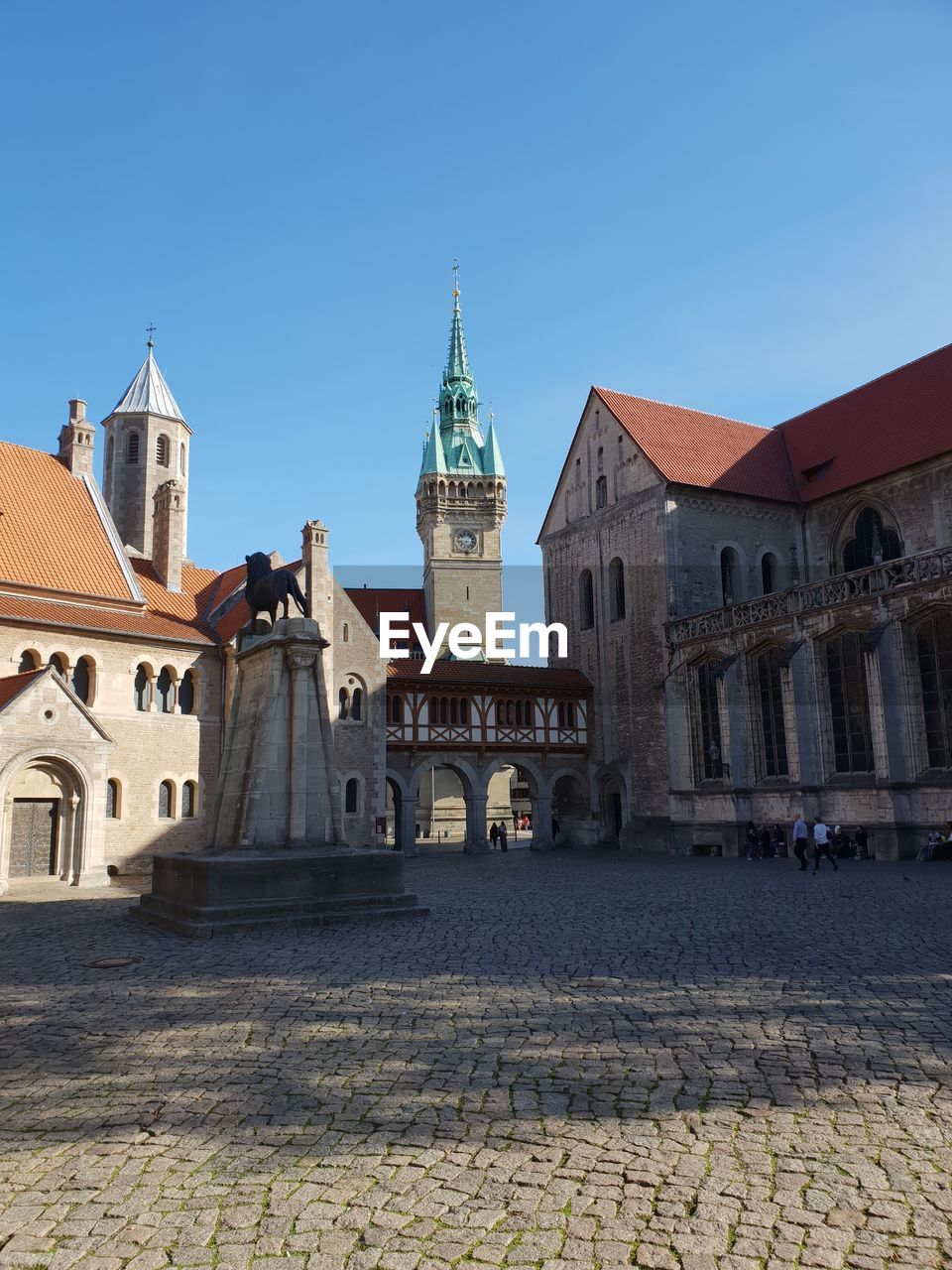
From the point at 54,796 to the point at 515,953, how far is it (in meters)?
17.7

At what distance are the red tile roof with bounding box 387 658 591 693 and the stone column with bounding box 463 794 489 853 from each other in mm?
4328

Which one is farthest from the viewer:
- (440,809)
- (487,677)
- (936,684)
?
(440,809)

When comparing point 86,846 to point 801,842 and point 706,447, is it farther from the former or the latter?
point 706,447

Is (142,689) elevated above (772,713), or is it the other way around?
(142,689)

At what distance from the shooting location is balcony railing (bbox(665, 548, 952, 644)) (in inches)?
1011

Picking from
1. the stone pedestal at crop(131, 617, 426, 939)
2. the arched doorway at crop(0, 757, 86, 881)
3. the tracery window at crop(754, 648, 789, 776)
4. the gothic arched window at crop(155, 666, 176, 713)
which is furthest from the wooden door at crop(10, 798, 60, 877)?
the tracery window at crop(754, 648, 789, 776)

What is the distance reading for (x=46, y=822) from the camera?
24312 millimetres

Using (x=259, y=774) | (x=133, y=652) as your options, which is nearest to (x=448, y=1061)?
(x=259, y=774)

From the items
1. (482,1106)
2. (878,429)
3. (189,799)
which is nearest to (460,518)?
(878,429)

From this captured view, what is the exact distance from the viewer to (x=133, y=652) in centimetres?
2700

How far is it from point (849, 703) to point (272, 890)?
20.7 metres

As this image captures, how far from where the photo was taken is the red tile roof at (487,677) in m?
35.5

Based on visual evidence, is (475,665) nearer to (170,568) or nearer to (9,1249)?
(170,568)

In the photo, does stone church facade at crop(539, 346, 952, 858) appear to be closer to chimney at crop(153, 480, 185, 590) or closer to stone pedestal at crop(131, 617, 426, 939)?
chimney at crop(153, 480, 185, 590)
